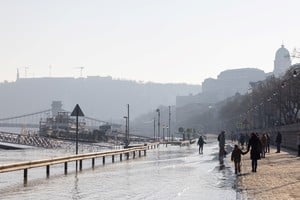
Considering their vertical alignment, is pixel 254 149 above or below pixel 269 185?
above

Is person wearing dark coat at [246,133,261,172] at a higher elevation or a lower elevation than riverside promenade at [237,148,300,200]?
higher

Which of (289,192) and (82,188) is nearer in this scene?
(289,192)

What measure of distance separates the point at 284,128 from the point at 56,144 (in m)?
59.8

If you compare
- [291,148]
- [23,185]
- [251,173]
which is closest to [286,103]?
[291,148]

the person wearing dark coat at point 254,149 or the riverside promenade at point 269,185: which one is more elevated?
the person wearing dark coat at point 254,149

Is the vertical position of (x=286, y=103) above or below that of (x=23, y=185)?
above

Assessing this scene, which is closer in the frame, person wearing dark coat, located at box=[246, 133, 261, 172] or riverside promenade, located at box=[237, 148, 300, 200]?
riverside promenade, located at box=[237, 148, 300, 200]

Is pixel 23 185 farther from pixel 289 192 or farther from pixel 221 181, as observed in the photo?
pixel 289 192

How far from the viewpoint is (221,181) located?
26.2 m

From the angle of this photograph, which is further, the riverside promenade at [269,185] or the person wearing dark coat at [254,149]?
the person wearing dark coat at [254,149]

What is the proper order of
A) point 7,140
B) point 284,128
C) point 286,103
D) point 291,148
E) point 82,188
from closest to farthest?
point 82,188
point 291,148
point 284,128
point 286,103
point 7,140

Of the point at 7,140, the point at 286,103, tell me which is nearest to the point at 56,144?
the point at 7,140

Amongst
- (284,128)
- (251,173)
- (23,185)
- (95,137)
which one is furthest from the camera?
(95,137)

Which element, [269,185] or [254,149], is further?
[254,149]
